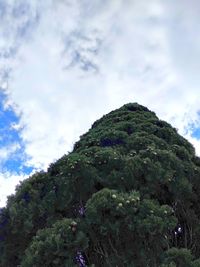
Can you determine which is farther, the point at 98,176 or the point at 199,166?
the point at 199,166

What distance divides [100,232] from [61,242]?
0.81 m

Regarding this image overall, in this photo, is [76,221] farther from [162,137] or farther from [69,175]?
[162,137]

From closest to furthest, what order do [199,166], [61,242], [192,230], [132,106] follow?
[61,242] → [192,230] → [199,166] → [132,106]

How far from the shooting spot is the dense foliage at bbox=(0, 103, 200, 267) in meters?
9.09

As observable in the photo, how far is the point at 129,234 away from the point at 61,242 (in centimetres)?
136

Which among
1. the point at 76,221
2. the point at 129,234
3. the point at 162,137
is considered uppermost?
the point at 162,137

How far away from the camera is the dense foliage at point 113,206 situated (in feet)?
29.8

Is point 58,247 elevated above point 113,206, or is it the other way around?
point 113,206

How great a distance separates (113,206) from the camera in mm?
9102

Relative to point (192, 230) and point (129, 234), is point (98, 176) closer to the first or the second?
point (129, 234)

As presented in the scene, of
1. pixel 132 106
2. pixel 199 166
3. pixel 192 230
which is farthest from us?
pixel 132 106

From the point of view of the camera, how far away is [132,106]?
1486 centimetres

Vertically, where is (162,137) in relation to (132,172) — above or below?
above

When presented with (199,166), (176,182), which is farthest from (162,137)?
(176,182)
